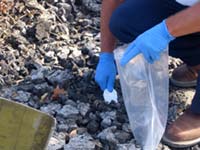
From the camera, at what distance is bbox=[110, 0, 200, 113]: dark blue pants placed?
2049mm

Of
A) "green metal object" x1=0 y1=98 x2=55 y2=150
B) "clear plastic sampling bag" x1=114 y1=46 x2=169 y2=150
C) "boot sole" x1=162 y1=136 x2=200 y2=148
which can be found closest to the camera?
"green metal object" x1=0 y1=98 x2=55 y2=150

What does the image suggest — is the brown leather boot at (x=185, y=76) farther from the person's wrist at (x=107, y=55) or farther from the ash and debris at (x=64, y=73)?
the person's wrist at (x=107, y=55)

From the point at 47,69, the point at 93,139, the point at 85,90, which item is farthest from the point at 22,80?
the point at 93,139

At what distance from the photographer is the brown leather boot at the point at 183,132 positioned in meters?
2.07

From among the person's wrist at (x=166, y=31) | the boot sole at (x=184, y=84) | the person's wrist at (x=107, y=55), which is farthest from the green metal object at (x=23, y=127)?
the boot sole at (x=184, y=84)

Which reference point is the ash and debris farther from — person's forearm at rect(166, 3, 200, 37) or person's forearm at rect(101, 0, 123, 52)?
person's forearm at rect(166, 3, 200, 37)

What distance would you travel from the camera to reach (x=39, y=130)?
157 cm

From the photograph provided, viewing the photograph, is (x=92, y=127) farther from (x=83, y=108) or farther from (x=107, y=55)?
(x=107, y=55)

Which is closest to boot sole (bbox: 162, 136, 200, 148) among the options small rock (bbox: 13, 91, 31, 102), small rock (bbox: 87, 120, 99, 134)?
small rock (bbox: 87, 120, 99, 134)

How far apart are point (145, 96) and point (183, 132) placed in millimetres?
218

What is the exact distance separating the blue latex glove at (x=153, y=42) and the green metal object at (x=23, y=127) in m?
0.45

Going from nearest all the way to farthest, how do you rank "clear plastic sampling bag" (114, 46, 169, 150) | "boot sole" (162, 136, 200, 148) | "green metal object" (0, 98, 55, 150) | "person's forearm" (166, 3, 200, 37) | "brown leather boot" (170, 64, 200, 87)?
"green metal object" (0, 98, 55, 150) < "person's forearm" (166, 3, 200, 37) < "clear plastic sampling bag" (114, 46, 169, 150) < "boot sole" (162, 136, 200, 148) < "brown leather boot" (170, 64, 200, 87)

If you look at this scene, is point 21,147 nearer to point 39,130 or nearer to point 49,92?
point 39,130

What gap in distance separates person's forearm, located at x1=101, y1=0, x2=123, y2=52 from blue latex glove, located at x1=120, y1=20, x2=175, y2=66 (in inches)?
11.2
